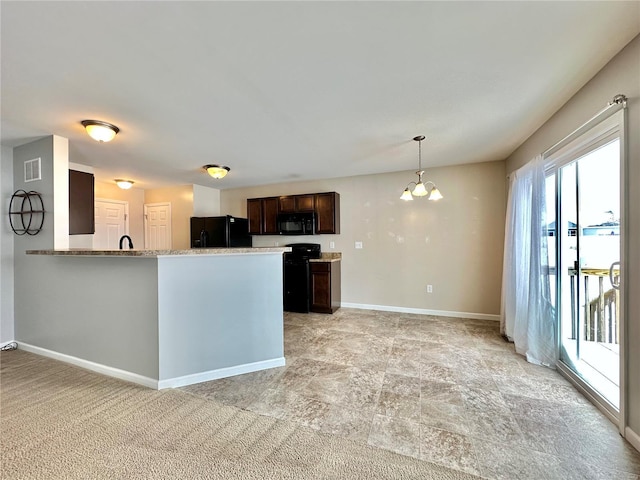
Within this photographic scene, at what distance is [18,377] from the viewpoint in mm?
2402

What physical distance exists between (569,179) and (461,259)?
1.91 m

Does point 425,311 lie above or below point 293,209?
below

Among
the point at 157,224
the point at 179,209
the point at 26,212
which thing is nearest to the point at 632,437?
the point at 26,212

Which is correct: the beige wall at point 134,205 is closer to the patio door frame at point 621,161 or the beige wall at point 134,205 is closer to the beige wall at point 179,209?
the beige wall at point 179,209

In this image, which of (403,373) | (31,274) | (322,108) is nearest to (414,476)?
(403,373)

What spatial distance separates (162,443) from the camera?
160 cm

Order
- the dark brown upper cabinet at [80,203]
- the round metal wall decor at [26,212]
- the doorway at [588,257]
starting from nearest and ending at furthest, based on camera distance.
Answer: the doorway at [588,257] < the round metal wall decor at [26,212] < the dark brown upper cabinet at [80,203]

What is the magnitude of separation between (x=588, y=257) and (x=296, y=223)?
386 centimetres

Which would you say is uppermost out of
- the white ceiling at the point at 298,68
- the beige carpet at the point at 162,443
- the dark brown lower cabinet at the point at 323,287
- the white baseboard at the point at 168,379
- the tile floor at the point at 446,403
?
the white ceiling at the point at 298,68

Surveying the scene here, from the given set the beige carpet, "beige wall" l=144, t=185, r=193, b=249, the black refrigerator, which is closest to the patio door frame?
the beige carpet

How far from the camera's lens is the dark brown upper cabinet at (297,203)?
192 inches

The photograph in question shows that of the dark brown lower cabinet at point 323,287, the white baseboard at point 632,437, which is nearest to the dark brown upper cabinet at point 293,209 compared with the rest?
the dark brown lower cabinet at point 323,287

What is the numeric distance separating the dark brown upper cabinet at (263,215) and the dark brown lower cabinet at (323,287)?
1261 mm

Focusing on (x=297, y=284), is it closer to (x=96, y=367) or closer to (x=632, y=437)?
(x=96, y=367)
